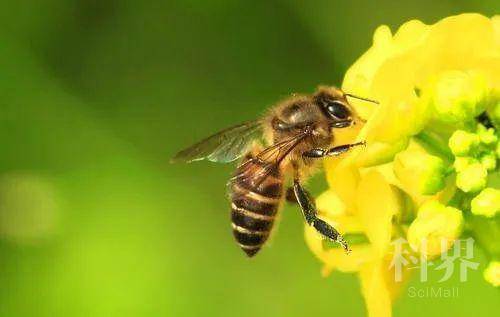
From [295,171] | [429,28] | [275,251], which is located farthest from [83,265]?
[429,28]

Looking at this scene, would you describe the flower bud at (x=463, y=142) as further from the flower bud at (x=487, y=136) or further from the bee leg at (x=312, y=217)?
the bee leg at (x=312, y=217)

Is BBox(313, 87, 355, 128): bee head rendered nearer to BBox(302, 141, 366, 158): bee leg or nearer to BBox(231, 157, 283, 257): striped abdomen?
BBox(302, 141, 366, 158): bee leg

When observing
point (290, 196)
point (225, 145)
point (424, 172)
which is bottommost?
point (290, 196)

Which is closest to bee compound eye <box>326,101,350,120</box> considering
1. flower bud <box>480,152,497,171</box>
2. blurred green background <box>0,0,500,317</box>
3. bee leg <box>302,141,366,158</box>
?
bee leg <box>302,141,366,158</box>

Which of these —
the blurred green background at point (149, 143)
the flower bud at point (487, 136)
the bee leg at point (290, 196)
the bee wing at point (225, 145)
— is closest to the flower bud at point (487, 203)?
the flower bud at point (487, 136)

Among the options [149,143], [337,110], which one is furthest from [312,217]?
[149,143]

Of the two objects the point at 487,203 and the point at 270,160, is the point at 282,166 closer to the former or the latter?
the point at 270,160
